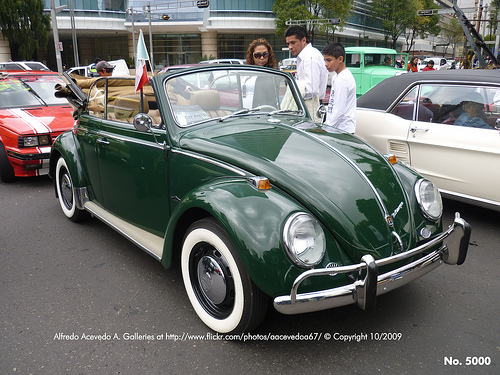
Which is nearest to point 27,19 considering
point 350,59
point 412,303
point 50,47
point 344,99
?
point 50,47

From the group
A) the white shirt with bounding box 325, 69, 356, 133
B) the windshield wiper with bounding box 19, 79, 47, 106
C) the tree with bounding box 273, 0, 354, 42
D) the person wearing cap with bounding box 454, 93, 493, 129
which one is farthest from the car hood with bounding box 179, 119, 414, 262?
the tree with bounding box 273, 0, 354, 42

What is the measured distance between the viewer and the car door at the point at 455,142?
4.27 metres

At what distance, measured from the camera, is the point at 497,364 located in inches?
94.1

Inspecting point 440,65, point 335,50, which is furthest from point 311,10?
point 335,50

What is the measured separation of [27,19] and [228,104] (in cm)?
3650

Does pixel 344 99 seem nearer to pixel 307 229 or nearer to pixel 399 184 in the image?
pixel 399 184

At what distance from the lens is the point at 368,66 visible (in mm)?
18031

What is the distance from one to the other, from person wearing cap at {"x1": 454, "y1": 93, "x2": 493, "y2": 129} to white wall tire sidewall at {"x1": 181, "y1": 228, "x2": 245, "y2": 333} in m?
3.39

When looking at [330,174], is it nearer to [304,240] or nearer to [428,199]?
[304,240]

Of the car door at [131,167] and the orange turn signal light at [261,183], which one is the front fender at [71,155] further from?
the orange turn signal light at [261,183]

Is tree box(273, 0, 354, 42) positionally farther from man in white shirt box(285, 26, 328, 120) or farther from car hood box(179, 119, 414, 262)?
car hood box(179, 119, 414, 262)

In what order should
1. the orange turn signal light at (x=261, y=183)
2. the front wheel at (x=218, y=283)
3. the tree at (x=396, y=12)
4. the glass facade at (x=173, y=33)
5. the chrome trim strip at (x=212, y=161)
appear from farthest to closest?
1. the tree at (x=396, y=12)
2. the glass facade at (x=173, y=33)
3. the chrome trim strip at (x=212, y=161)
4. the orange turn signal light at (x=261, y=183)
5. the front wheel at (x=218, y=283)

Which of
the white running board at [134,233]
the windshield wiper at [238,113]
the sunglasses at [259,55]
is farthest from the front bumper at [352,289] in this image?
the sunglasses at [259,55]

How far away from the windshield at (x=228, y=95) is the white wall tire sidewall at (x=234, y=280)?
3.19 feet
